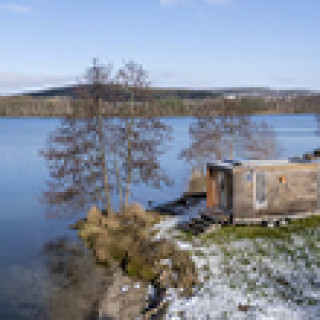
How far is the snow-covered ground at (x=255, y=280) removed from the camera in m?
15.0

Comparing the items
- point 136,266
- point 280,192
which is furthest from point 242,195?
point 136,266

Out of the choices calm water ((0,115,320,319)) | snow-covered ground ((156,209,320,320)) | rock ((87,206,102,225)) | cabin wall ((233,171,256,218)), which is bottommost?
calm water ((0,115,320,319))

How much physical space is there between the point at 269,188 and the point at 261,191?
426mm

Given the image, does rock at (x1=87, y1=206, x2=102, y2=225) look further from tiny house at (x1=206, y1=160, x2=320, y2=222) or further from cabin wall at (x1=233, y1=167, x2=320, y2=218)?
cabin wall at (x1=233, y1=167, x2=320, y2=218)

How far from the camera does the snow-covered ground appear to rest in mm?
14969

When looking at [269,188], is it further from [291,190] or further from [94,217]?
[94,217]

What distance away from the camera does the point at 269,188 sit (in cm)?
2334

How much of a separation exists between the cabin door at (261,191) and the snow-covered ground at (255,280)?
2.61 m

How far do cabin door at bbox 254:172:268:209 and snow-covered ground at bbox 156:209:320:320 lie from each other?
8.58 feet

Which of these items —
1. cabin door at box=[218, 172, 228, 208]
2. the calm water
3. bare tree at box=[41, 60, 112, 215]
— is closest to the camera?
the calm water

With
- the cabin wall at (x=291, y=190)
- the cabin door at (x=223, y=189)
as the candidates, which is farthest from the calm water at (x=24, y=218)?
the cabin wall at (x=291, y=190)

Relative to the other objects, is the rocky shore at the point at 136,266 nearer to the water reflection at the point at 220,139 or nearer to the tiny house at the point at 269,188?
the tiny house at the point at 269,188

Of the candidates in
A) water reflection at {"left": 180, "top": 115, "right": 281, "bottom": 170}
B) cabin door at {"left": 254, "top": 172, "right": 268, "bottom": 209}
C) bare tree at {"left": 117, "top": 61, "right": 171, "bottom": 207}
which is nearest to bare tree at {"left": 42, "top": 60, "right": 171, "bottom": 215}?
bare tree at {"left": 117, "top": 61, "right": 171, "bottom": 207}

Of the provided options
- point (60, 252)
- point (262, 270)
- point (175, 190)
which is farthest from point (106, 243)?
point (175, 190)
